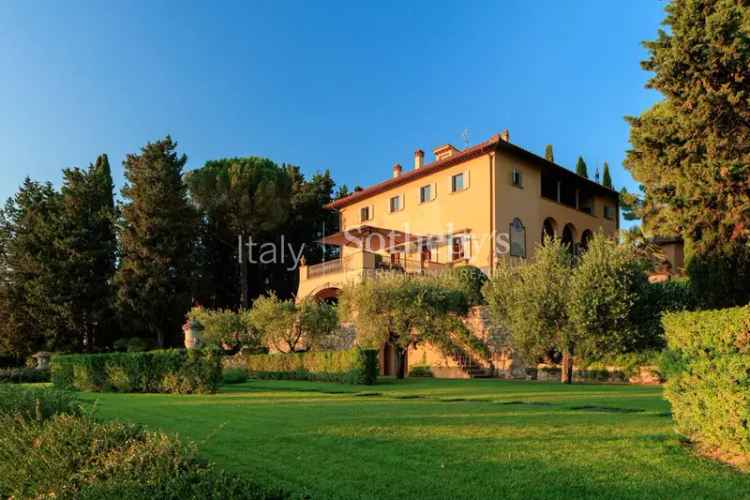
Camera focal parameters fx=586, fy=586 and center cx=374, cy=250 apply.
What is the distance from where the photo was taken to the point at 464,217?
102 ft

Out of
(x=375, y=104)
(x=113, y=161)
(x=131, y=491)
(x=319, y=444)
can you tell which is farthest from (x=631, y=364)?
(x=113, y=161)

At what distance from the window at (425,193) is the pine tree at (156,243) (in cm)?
1573

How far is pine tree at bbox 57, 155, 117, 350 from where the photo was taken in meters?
37.7

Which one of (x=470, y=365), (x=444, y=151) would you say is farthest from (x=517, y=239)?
(x=470, y=365)

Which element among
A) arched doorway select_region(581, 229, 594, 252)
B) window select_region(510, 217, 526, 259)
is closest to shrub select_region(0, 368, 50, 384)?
window select_region(510, 217, 526, 259)

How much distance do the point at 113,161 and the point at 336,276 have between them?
24.8 metres

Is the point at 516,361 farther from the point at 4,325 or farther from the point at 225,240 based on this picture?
the point at 4,325

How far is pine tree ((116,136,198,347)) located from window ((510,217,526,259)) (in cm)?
2072

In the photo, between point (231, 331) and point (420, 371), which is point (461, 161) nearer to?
point (420, 371)

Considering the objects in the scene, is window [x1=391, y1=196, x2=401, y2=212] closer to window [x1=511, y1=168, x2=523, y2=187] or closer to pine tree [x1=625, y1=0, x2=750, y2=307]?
window [x1=511, y1=168, x2=523, y2=187]

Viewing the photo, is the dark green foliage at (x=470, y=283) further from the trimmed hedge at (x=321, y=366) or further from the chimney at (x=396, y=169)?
the chimney at (x=396, y=169)

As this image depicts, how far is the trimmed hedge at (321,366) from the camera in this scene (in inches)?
779

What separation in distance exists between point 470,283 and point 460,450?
1868 cm

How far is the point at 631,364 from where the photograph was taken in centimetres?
1988
